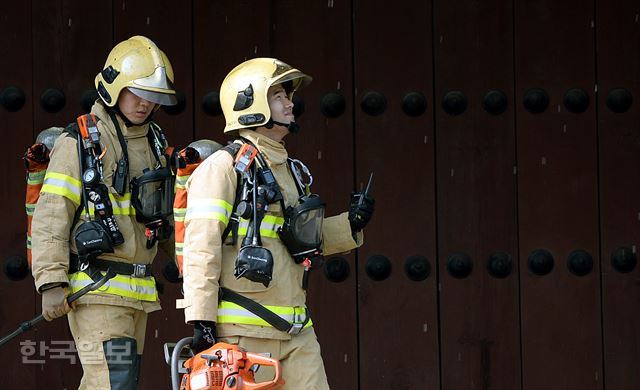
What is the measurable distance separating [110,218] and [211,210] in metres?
0.52

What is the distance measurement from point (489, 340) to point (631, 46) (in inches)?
44.5

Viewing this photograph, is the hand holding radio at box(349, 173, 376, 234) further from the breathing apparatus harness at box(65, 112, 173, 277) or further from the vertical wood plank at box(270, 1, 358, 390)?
the vertical wood plank at box(270, 1, 358, 390)

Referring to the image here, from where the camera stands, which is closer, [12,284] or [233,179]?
[233,179]

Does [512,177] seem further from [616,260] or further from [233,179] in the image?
[233,179]

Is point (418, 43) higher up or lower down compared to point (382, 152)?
higher up

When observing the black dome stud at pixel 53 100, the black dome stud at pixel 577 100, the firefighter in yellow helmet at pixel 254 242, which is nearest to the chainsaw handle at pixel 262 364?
the firefighter in yellow helmet at pixel 254 242

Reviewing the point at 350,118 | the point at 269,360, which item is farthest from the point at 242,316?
the point at 350,118

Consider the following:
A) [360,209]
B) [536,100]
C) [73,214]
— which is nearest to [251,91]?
[360,209]

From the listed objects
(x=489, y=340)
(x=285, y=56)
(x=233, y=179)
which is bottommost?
(x=489, y=340)

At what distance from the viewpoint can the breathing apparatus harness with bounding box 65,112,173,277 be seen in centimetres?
507

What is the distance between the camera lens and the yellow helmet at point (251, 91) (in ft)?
16.1

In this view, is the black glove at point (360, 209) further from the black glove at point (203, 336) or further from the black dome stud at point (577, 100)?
the black dome stud at point (577, 100)

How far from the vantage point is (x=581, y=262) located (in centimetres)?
587

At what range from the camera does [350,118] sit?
5.92 meters
